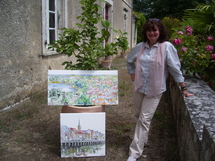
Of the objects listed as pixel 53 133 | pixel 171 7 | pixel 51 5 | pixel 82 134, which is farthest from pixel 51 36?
pixel 171 7

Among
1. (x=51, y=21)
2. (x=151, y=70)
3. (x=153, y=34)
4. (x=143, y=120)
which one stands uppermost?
(x=51, y=21)

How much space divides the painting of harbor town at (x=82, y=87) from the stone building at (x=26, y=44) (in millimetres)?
1667

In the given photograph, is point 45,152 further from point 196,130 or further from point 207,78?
point 207,78

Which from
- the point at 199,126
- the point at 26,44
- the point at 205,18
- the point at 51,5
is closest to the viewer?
the point at 199,126

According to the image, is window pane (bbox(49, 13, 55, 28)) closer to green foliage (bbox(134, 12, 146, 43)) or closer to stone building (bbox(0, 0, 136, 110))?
stone building (bbox(0, 0, 136, 110))

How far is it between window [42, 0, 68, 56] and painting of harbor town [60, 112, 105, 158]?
2.68 m

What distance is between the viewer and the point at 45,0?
4.86 meters

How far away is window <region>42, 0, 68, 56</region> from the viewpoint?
4875mm

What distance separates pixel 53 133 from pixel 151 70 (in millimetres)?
1667

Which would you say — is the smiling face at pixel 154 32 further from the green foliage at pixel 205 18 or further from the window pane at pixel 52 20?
the window pane at pixel 52 20

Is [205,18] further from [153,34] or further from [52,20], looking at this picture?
[52,20]

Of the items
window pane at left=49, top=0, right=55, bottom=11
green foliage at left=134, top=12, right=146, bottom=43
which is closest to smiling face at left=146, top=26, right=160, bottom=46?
window pane at left=49, top=0, right=55, bottom=11

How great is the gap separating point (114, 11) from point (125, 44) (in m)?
8.27

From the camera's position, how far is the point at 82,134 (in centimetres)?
256
